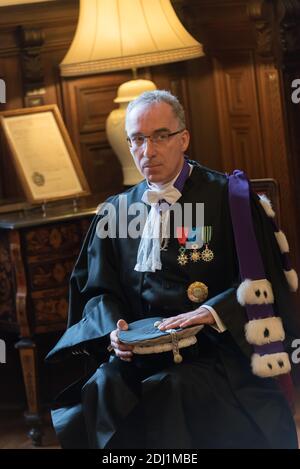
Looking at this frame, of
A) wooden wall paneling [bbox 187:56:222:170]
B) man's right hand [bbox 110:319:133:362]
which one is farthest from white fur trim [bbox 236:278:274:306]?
wooden wall paneling [bbox 187:56:222:170]

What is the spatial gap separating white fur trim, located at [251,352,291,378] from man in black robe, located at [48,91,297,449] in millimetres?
46

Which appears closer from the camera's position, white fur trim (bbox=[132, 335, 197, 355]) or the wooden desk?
white fur trim (bbox=[132, 335, 197, 355])

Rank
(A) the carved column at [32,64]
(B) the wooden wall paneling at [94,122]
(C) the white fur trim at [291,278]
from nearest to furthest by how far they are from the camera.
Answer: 1. (C) the white fur trim at [291,278]
2. (A) the carved column at [32,64]
3. (B) the wooden wall paneling at [94,122]

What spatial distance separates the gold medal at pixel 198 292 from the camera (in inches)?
107

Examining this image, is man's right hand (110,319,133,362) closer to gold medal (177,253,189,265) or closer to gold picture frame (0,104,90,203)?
gold medal (177,253,189,265)

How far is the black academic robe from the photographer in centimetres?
255

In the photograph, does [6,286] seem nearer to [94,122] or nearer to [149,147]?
[94,122]

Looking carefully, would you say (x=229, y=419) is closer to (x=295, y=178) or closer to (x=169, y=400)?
(x=169, y=400)

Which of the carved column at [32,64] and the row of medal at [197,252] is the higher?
the carved column at [32,64]

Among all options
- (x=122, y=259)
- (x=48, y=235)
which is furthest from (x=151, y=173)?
(x=48, y=235)

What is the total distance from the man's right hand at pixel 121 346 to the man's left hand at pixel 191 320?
4.1 inches

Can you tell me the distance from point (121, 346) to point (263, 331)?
37 centimetres

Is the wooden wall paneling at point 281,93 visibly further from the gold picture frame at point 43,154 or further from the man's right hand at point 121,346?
the man's right hand at point 121,346

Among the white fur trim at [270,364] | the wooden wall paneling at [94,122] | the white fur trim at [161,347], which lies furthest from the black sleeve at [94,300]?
the wooden wall paneling at [94,122]
